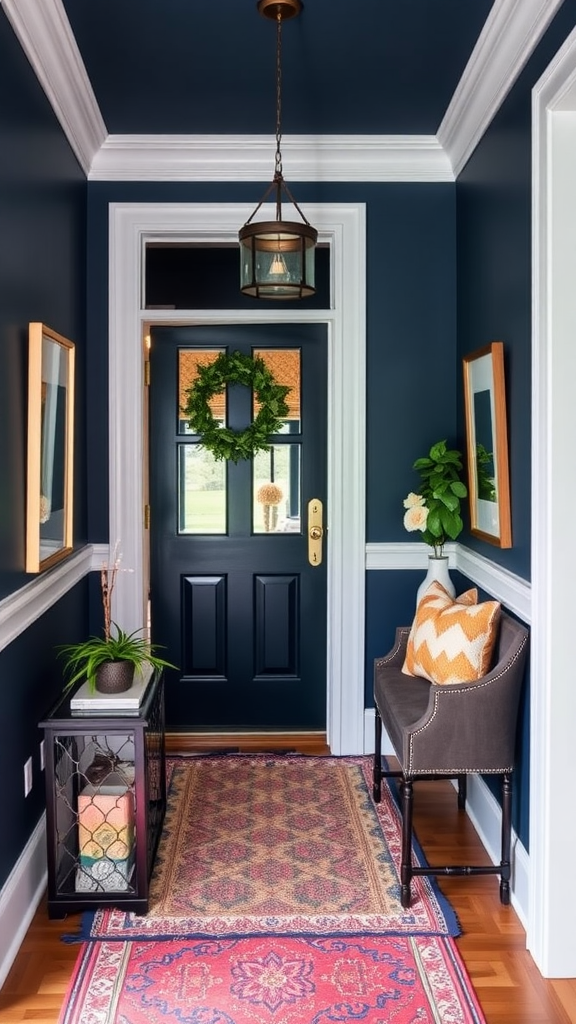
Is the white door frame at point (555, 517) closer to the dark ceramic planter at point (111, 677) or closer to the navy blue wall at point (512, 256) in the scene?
the navy blue wall at point (512, 256)

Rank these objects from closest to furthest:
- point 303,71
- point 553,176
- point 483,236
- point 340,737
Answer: point 553,176 → point 303,71 → point 483,236 → point 340,737

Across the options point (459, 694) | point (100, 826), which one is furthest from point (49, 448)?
point (459, 694)

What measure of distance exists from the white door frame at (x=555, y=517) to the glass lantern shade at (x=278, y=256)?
2.31 ft

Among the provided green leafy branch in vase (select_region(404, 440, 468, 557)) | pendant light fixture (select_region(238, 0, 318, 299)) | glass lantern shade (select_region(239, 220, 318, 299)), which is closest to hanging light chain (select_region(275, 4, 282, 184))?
pendant light fixture (select_region(238, 0, 318, 299))

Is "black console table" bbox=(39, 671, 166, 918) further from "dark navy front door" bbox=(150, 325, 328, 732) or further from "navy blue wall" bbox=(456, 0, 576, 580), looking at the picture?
"dark navy front door" bbox=(150, 325, 328, 732)

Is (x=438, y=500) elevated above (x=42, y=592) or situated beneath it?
elevated above

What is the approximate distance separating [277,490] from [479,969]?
241cm

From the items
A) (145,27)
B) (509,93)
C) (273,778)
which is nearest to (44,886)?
(273,778)

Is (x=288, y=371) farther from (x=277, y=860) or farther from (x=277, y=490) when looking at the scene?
(x=277, y=860)

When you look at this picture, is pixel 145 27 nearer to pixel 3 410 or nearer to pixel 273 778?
pixel 3 410

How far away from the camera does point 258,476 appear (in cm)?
441

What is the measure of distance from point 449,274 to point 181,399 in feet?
4.52

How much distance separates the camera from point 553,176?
2484 mm

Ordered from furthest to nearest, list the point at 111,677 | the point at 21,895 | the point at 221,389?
1. the point at 221,389
2. the point at 111,677
3. the point at 21,895
